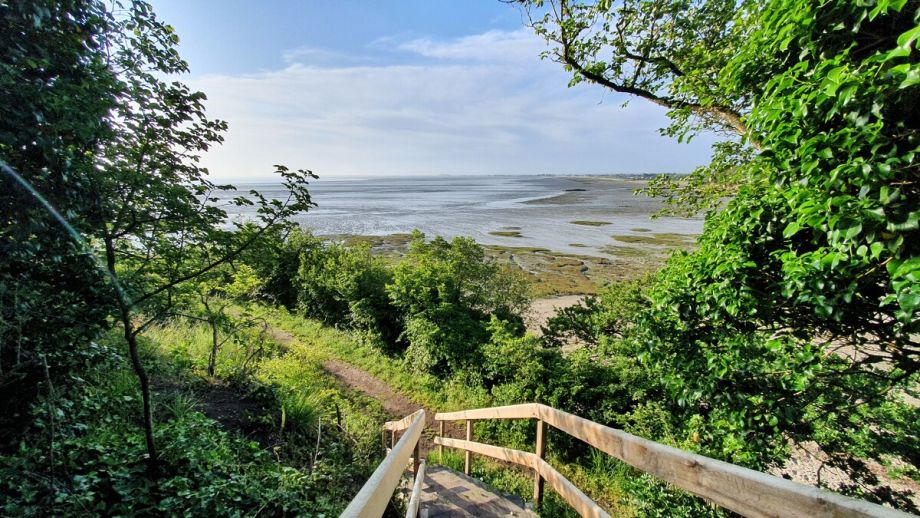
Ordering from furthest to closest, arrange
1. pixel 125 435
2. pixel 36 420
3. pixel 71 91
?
pixel 125 435 < pixel 36 420 < pixel 71 91

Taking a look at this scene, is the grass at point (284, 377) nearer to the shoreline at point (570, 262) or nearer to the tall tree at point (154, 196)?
the tall tree at point (154, 196)

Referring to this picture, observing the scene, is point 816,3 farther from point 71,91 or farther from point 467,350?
point 467,350

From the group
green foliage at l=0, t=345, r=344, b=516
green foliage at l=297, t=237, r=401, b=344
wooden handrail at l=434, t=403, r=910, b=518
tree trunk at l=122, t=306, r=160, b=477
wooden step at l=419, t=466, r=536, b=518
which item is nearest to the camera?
wooden handrail at l=434, t=403, r=910, b=518

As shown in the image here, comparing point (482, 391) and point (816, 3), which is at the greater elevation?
point (816, 3)

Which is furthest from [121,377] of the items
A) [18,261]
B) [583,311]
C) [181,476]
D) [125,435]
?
[583,311]

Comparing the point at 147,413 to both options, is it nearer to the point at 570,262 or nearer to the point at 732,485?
the point at 732,485

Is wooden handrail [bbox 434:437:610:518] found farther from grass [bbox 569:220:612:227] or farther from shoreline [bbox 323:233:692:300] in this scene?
grass [bbox 569:220:612:227]

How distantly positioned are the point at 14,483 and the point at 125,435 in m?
1.04

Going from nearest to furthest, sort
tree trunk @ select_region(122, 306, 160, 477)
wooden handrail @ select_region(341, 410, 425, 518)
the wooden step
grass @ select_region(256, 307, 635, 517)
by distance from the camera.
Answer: wooden handrail @ select_region(341, 410, 425, 518), tree trunk @ select_region(122, 306, 160, 477), the wooden step, grass @ select_region(256, 307, 635, 517)

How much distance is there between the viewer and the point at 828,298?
80.7 inches

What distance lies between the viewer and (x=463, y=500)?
11.4 ft

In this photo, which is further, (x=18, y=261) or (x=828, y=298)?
(x=18, y=261)

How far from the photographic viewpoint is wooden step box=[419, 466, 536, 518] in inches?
121

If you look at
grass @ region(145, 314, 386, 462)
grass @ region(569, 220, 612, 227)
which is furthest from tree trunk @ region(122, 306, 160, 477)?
grass @ region(569, 220, 612, 227)
